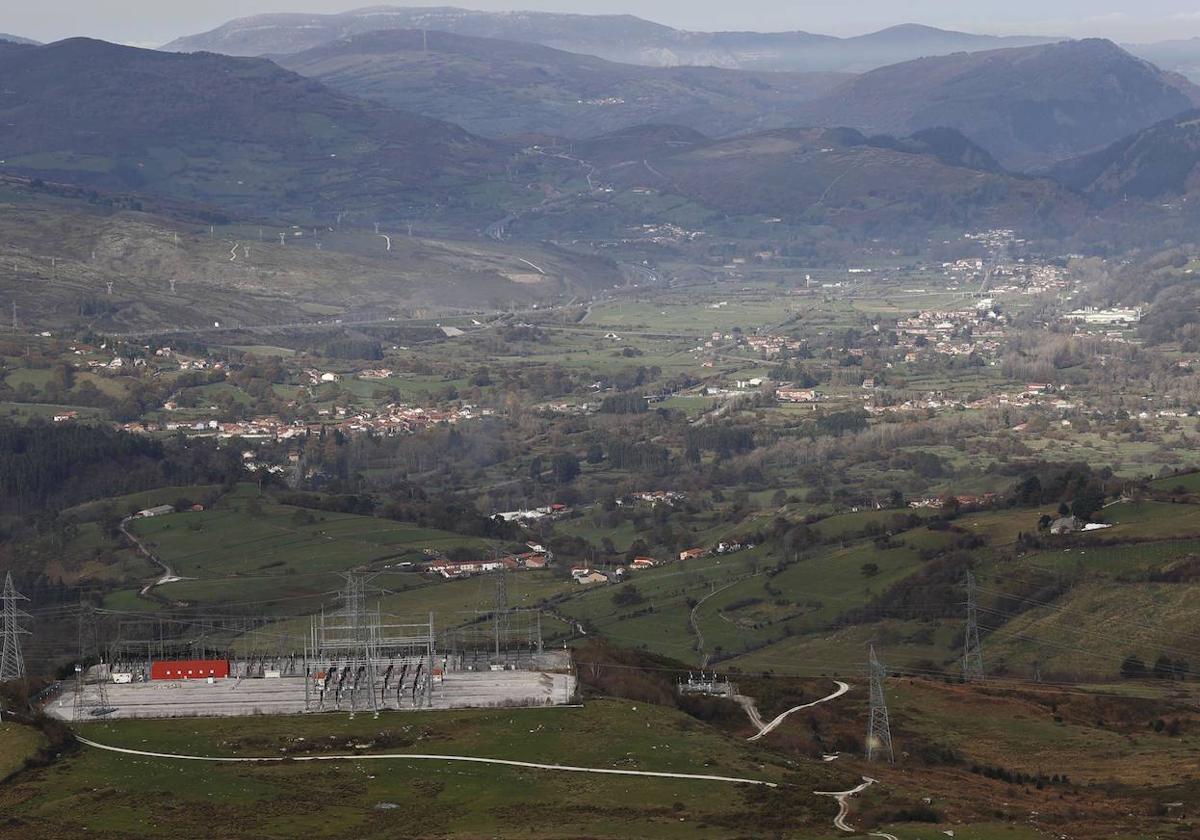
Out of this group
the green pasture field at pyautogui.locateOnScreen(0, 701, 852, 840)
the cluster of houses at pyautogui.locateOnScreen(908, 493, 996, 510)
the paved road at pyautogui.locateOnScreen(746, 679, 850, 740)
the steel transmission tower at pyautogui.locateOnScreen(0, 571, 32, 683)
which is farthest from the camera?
the cluster of houses at pyautogui.locateOnScreen(908, 493, 996, 510)

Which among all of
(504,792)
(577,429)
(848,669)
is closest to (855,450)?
(577,429)

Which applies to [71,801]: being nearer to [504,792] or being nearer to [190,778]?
[190,778]

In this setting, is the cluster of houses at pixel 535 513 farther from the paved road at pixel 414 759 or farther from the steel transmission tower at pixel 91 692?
the paved road at pixel 414 759

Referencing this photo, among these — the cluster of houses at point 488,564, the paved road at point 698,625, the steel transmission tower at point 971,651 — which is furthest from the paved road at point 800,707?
the cluster of houses at point 488,564

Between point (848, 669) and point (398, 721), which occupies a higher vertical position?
point (398, 721)

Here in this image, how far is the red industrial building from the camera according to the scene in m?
60.5

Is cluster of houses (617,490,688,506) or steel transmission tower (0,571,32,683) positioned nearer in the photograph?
steel transmission tower (0,571,32,683)

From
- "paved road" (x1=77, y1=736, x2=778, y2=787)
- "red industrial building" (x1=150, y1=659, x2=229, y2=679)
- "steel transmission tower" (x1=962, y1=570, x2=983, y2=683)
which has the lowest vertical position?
"steel transmission tower" (x1=962, y1=570, x2=983, y2=683)

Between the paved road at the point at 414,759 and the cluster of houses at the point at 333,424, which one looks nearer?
the paved road at the point at 414,759

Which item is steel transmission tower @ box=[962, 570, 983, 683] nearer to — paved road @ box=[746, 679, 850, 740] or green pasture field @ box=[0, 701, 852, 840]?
paved road @ box=[746, 679, 850, 740]

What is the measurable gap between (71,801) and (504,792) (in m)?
9.92

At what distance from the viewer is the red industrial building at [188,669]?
6047 centimetres

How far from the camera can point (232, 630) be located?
3265 inches

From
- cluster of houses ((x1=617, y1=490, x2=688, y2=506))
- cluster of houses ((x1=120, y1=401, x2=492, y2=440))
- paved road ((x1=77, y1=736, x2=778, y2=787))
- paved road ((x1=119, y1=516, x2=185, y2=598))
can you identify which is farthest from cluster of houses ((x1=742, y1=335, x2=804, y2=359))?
paved road ((x1=77, y1=736, x2=778, y2=787))
